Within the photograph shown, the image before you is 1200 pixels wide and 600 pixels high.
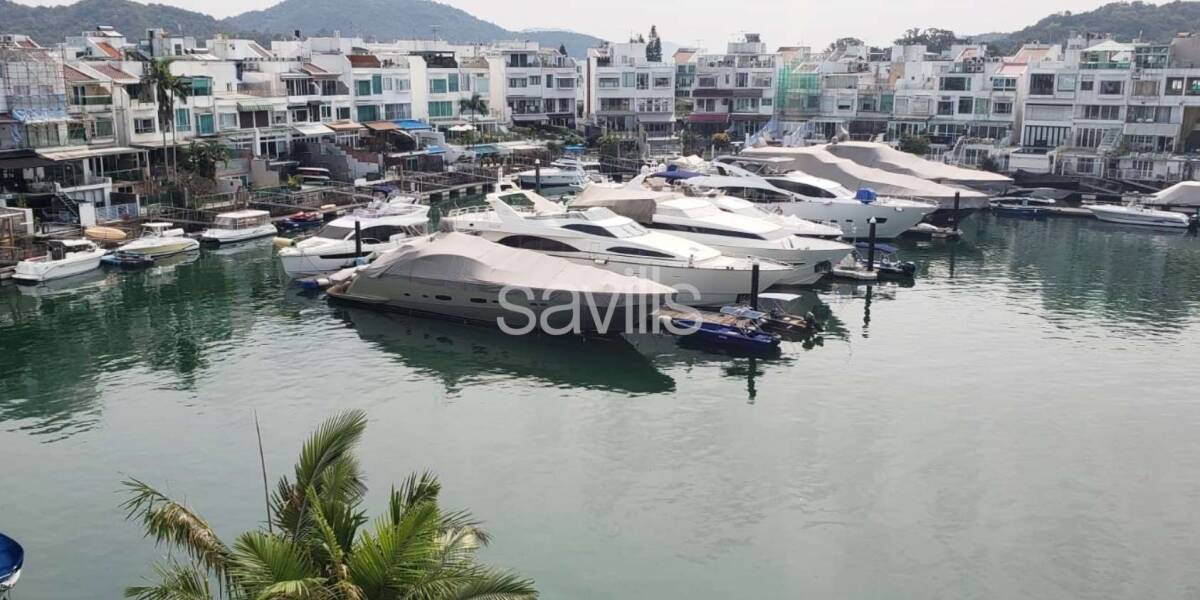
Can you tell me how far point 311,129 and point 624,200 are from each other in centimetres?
3282

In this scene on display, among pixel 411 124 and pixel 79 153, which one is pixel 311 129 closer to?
pixel 411 124

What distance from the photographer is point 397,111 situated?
7738cm

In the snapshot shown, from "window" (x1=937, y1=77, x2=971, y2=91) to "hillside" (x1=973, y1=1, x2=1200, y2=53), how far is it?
81149 mm

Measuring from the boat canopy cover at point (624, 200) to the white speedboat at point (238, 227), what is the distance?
1714 centimetres

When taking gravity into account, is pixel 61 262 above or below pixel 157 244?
below

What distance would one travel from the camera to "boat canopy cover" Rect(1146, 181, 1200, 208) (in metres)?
58.8

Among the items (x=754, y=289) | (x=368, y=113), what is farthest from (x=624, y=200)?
(x=368, y=113)

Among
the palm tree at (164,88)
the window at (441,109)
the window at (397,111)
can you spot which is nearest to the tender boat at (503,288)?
the palm tree at (164,88)

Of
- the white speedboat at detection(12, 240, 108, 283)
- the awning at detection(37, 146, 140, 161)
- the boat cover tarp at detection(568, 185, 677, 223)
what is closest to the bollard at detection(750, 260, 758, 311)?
the boat cover tarp at detection(568, 185, 677, 223)

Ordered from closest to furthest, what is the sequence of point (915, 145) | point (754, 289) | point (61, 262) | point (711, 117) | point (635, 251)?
1. point (754, 289)
2. point (635, 251)
3. point (61, 262)
4. point (915, 145)
5. point (711, 117)

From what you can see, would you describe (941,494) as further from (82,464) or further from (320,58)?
(320,58)

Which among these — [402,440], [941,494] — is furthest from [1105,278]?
[402,440]

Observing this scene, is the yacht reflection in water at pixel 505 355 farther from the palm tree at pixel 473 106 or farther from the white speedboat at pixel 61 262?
the palm tree at pixel 473 106

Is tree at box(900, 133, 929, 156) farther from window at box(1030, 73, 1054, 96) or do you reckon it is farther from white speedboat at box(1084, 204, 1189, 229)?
white speedboat at box(1084, 204, 1189, 229)
